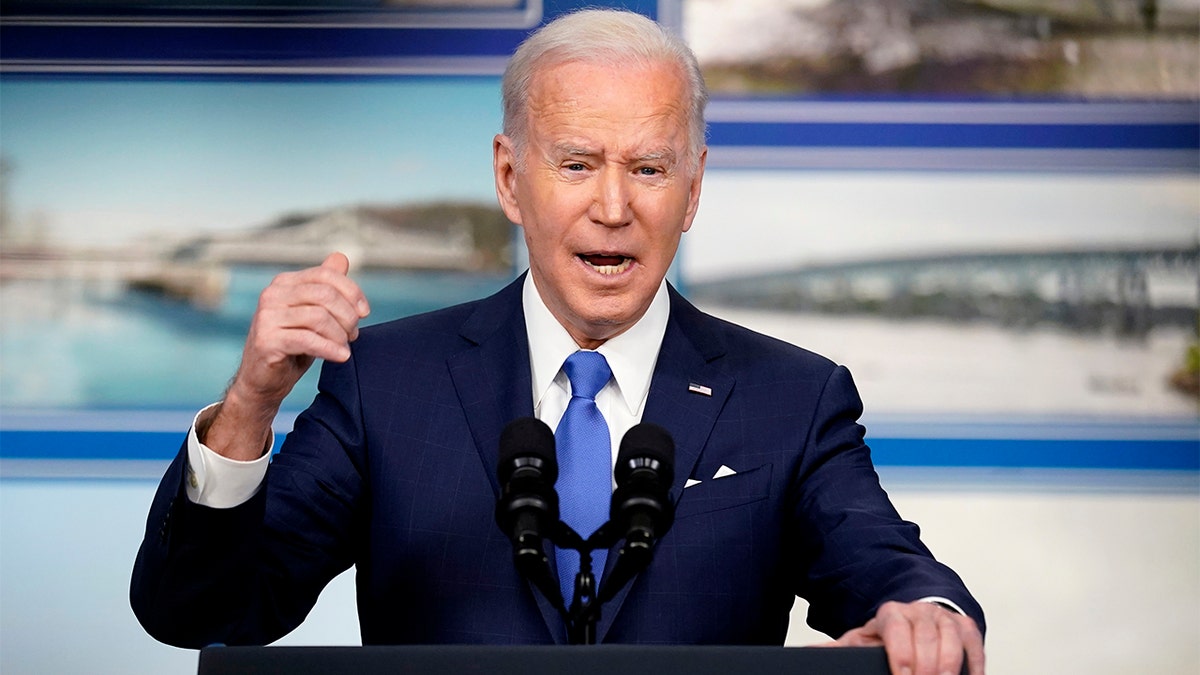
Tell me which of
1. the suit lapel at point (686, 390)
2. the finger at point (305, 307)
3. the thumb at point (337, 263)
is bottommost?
the suit lapel at point (686, 390)

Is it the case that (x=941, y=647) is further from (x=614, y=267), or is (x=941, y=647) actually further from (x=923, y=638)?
(x=614, y=267)

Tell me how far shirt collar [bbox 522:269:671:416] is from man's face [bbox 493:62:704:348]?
7 cm

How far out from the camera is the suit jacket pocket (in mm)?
1828

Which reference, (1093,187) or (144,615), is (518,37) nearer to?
(1093,187)

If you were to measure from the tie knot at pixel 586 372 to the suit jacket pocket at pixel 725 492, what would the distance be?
180 mm

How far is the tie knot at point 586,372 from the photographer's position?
1.87 metres

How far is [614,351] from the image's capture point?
1921 millimetres

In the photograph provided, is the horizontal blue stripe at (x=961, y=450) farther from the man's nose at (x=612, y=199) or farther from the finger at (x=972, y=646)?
the finger at (x=972, y=646)

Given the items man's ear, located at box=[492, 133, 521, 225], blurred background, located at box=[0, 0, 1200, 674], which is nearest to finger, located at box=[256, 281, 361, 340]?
man's ear, located at box=[492, 133, 521, 225]

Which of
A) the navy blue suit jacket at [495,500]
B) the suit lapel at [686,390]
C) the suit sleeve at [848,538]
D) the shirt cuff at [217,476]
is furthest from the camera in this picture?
the suit lapel at [686,390]

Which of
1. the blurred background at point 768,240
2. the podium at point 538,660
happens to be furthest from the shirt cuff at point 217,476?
the blurred background at point 768,240

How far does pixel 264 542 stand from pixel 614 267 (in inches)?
21.7

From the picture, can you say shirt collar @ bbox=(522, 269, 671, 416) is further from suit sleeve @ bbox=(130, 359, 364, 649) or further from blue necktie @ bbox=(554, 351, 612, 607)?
suit sleeve @ bbox=(130, 359, 364, 649)

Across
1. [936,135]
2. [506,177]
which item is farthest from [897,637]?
[936,135]
